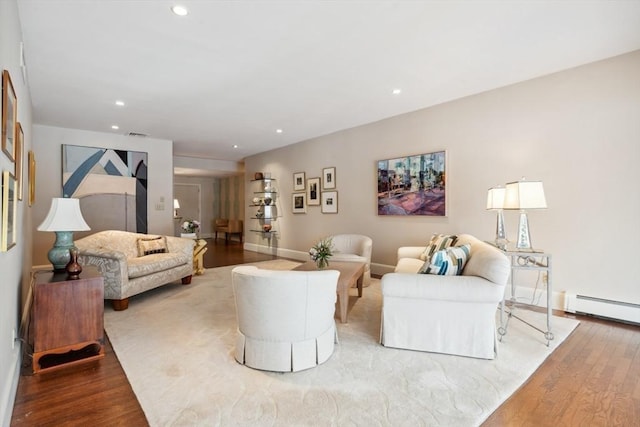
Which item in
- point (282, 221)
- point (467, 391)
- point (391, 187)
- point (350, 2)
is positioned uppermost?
point (350, 2)

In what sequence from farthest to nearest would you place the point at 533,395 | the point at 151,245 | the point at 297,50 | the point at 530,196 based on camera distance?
the point at 151,245
the point at 297,50
the point at 530,196
the point at 533,395

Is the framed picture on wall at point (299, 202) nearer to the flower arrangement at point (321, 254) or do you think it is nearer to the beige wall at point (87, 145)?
the beige wall at point (87, 145)

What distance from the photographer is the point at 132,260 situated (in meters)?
4.27

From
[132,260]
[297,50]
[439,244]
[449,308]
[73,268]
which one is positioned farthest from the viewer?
[132,260]

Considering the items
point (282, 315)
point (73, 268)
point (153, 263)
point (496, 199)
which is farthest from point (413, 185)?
point (73, 268)

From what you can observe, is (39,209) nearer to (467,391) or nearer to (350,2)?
(350,2)

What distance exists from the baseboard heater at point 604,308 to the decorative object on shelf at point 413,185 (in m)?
1.78

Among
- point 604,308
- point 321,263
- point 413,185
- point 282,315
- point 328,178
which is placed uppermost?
point 328,178

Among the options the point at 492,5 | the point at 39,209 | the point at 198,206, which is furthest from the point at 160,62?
the point at 198,206

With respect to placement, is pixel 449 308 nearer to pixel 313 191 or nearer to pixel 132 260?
pixel 132 260

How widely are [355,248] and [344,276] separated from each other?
1.59 metres

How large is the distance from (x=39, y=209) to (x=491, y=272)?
726 centimetres

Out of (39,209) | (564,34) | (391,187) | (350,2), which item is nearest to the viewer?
(350,2)

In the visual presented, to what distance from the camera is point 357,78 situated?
3650 millimetres
